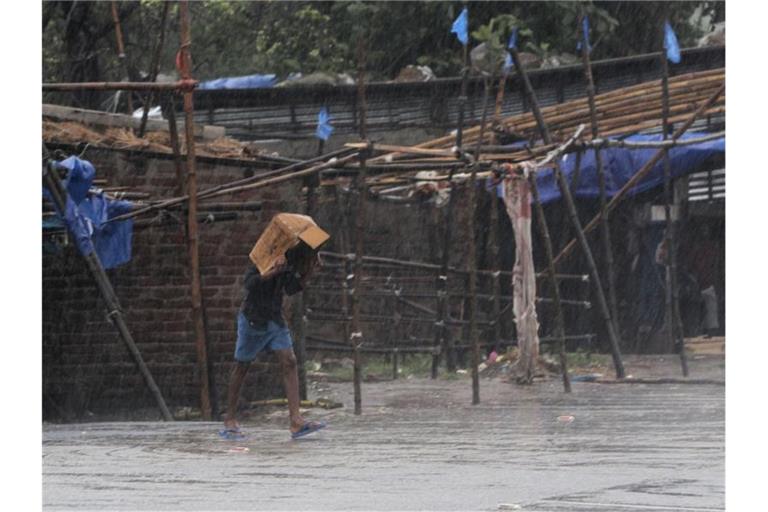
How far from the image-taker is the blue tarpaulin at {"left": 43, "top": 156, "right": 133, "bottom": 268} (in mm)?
11859

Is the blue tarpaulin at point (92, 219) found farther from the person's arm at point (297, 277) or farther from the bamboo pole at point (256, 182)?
the person's arm at point (297, 277)

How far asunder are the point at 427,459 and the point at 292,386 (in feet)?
5.36

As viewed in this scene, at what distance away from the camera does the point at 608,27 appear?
2472 centimetres

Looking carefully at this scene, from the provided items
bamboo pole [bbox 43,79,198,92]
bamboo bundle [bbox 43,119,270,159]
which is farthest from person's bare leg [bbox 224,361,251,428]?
bamboo bundle [bbox 43,119,270,159]

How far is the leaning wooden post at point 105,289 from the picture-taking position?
38.5ft

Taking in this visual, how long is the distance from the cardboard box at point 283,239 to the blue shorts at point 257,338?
48cm

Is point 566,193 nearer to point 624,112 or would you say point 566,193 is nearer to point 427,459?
point 624,112

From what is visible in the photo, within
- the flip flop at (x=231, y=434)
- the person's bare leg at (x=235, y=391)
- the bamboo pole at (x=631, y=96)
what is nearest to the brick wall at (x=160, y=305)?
the person's bare leg at (x=235, y=391)

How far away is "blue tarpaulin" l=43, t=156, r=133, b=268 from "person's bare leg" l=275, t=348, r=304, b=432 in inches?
85.6

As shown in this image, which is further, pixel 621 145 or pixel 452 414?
pixel 621 145
